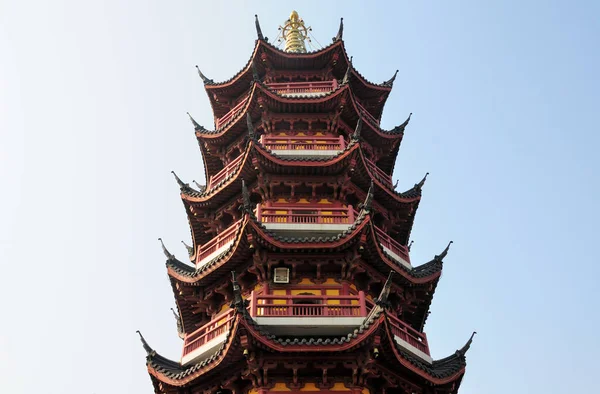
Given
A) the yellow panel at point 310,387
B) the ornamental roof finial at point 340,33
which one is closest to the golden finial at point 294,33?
the ornamental roof finial at point 340,33

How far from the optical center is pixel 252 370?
1462 centimetres

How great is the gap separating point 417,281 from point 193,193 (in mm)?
7319

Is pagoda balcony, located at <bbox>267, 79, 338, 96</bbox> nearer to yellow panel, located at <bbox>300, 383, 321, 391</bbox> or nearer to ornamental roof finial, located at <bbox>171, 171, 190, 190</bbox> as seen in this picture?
ornamental roof finial, located at <bbox>171, 171, 190, 190</bbox>

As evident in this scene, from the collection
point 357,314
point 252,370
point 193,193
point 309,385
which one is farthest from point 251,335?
point 193,193

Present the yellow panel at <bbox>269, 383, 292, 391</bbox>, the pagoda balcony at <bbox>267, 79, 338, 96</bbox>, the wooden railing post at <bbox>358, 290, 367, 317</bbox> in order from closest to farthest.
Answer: the yellow panel at <bbox>269, 383, 292, 391</bbox>
the wooden railing post at <bbox>358, 290, 367, 317</bbox>
the pagoda balcony at <bbox>267, 79, 338, 96</bbox>

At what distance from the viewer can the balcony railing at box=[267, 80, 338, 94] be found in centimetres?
2286

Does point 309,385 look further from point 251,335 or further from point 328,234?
point 328,234

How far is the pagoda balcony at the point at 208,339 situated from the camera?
16250 millimetres

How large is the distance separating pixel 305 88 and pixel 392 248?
22.5ft

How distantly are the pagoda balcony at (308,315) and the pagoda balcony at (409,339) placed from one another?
1057mm

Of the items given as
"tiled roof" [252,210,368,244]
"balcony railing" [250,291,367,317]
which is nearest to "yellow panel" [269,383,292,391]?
"balcony railing" [250,291,367,317]

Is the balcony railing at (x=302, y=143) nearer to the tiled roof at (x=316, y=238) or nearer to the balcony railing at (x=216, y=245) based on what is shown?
the balcony railing at (x=216, y=245)

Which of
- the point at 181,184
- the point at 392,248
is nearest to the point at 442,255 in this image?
the point at 392,248

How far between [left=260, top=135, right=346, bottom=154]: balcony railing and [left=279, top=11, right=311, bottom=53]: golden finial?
8741 millimetres
